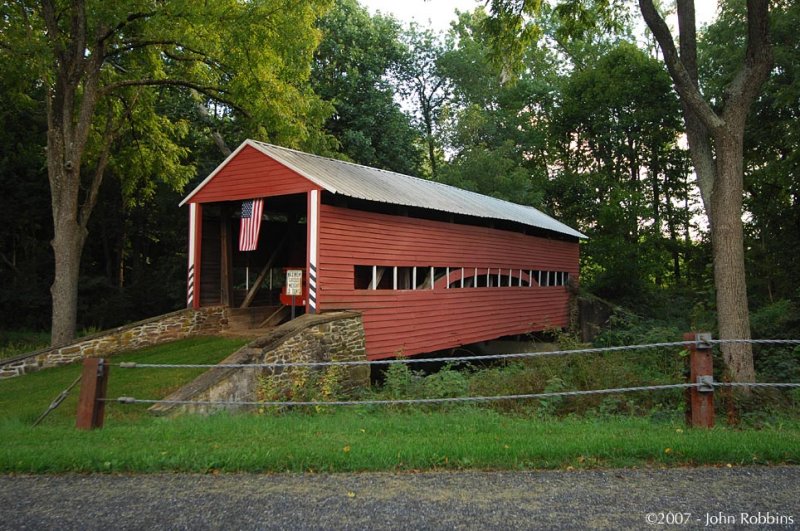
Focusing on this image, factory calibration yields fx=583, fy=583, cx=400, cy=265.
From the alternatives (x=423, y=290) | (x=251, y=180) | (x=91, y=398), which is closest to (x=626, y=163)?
(x=423, y=290)

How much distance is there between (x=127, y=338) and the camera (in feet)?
41.1

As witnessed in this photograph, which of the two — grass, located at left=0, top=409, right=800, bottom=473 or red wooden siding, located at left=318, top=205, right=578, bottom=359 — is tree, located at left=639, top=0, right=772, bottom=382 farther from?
red wooden siding, located at left=318, top=205, right=578, bottom=359

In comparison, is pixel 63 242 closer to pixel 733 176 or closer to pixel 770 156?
pixel 733 176

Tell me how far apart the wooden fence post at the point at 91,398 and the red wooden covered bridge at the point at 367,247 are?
5.89m

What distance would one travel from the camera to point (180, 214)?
23.5 meters

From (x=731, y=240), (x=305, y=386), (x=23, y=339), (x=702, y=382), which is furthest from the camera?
(x=23, y=339)

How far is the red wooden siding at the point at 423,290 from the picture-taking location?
12.5 meters

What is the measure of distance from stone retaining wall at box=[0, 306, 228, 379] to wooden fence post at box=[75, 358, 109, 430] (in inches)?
252

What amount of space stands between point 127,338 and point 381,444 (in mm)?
9366

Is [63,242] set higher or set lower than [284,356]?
higher

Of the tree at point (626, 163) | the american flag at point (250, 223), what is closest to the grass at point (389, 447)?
the american flag at point (250, 223)

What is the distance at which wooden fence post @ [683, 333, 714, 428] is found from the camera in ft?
18.6

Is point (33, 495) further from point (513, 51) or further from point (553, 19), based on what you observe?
point (553, 19)

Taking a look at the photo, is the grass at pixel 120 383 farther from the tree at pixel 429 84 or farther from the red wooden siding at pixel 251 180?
the tree at pixel 429 84
